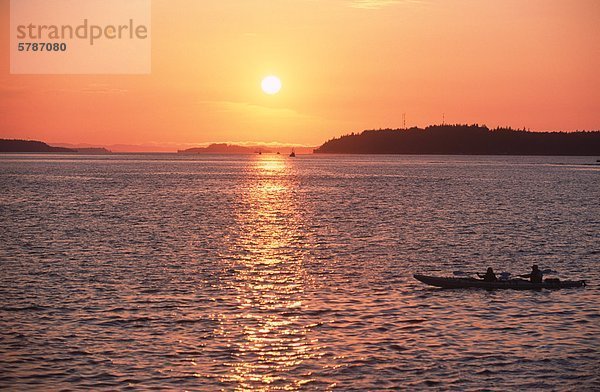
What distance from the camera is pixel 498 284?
145 feet

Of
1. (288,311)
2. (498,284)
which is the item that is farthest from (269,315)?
(498,284)

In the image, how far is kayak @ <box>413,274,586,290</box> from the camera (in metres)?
44.2

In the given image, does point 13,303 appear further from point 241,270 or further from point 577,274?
point 577,274

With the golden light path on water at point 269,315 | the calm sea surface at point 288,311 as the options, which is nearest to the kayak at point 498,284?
the calm sea surface at point 288,311

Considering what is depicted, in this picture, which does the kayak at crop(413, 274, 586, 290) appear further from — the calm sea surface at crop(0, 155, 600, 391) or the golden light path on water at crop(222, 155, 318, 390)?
the golden light path on water at crop(222, 155, 318, 390)

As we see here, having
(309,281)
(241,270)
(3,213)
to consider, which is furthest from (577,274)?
(3,213)

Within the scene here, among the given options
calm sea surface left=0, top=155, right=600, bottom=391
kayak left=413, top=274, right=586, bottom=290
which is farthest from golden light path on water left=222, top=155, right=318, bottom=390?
kayak left=413, top=274, right=586, bottom=290

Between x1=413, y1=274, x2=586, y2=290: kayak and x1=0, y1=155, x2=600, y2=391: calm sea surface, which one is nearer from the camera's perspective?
x1=0, y1=155, x2=600, y2=391: calm sea surface

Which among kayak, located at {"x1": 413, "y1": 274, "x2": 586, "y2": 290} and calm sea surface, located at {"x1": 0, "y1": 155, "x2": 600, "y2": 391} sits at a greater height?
kayak, located at {"x1": 413, "y1": 274, "x2": 586, "y2": 290}

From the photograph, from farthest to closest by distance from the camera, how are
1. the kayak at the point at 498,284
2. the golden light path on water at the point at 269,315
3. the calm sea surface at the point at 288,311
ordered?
the kayak at the point at 498,284
the calm sea surface at the point at 288,311
the golden light path on water at the point at 269,315

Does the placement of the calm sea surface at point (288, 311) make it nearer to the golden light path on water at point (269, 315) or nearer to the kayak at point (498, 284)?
the golden light path on water at point (269, 315)

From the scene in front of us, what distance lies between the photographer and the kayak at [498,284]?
44.2 m

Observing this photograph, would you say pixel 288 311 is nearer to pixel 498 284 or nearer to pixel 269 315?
pixel 269 315

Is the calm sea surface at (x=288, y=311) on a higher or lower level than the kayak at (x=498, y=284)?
lower
